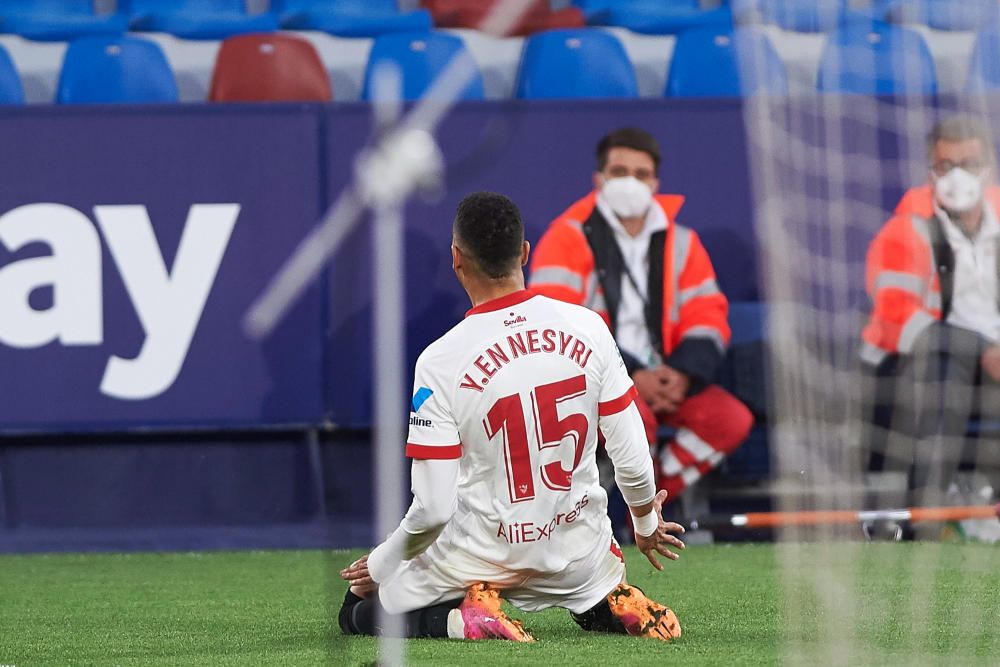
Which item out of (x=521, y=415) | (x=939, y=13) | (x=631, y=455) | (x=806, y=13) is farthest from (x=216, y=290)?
(x=939, y=13)

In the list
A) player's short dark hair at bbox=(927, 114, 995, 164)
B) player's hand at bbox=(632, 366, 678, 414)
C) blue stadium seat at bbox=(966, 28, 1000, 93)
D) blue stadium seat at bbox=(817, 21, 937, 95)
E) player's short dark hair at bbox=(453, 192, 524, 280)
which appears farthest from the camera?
blue stadium seat at bbox=(817, 21, 937, 95)

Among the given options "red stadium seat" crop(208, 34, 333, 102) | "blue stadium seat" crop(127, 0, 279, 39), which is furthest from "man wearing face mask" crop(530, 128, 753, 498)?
"blue stadium seat" crop(127, 0, 279, 39)

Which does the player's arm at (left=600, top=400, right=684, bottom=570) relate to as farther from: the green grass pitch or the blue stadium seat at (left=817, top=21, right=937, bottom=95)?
the blue stadium seat at (left=817, top=21, right=937, bottom=95)

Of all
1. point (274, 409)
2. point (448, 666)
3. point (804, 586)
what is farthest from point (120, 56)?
point (448, 666)

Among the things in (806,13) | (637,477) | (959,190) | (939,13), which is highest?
(939,13)

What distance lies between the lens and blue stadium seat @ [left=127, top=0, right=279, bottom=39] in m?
9.66

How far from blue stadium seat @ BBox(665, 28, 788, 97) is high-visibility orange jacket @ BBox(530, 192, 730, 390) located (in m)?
1.32

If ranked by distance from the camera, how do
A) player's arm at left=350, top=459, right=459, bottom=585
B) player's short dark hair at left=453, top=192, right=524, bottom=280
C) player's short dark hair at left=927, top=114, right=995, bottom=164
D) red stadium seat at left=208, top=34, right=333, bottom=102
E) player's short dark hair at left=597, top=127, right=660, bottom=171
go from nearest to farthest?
player's arm at left=350, top=459, right=459, bottom=585 → player's short dark hair at left=453, top=192, right=524, bottom=280 → player's short dark hair at left=927, top=114, right=995, bottom=164 → player's short dark hair at left=597, top=127, right=660, bottom=171 → red stadium seat at left=208, top=34, right=333, bottom=102

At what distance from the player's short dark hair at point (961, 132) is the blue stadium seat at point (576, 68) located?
6.83ft

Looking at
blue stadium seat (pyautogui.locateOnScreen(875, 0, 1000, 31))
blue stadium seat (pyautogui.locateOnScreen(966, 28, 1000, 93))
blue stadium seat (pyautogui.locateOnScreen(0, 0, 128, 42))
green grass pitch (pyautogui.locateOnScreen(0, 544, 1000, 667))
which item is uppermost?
blue stadium seat (pyautogui.locateOnScreen(0, 0, 128, 42))

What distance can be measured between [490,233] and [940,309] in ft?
11.4

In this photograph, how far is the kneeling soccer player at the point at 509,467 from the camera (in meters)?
4.29

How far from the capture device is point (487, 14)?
1002 cm

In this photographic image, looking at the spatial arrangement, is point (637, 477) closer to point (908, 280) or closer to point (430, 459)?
point (430, 459)
